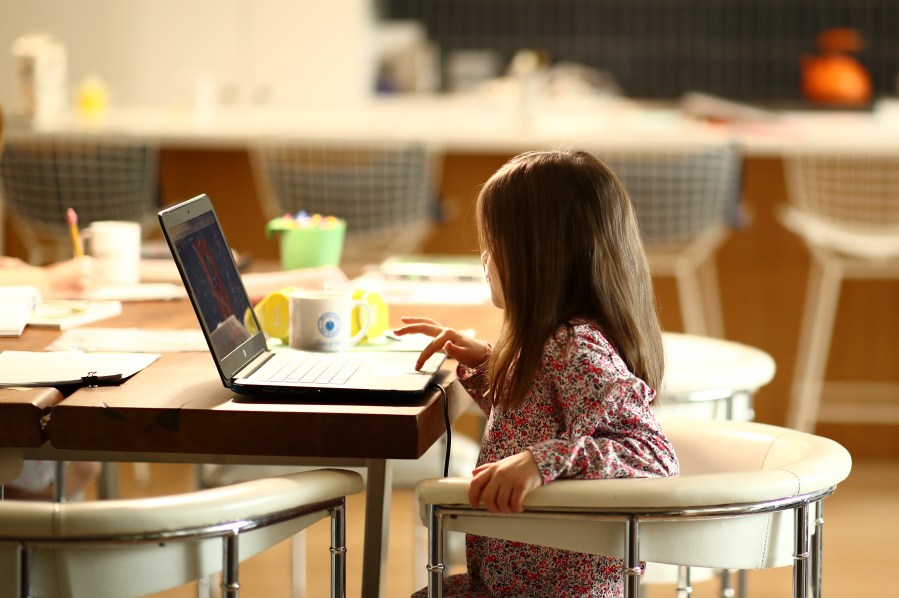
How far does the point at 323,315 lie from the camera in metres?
1.45

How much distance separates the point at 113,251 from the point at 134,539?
1025mm

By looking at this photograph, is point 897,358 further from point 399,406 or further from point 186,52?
point 186,52

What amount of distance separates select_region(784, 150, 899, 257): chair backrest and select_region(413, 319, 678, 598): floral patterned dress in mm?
2247

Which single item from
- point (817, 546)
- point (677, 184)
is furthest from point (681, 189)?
point (817, 546)

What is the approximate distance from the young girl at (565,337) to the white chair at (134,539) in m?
0.28

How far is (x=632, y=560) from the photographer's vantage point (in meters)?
1.10

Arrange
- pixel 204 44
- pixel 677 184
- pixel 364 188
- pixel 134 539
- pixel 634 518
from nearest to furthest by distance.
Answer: pixel 134 539, pixel 634 518, pixel 677 184, pixel 364 188, pixel 204 44

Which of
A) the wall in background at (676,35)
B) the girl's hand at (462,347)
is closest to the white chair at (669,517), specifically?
the girl's hand at (462,347)

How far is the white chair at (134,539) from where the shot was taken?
3.21 feet

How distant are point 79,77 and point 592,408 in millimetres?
4969

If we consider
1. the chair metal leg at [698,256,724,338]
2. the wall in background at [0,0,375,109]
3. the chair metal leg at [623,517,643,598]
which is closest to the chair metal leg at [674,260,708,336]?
the chair metal leg at [698,256,724,338]

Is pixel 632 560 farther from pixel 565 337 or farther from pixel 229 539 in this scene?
pixel 229 539

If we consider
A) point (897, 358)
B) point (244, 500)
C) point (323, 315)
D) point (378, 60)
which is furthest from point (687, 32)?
point (244, 500)

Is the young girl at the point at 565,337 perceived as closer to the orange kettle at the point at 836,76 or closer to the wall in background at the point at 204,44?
the wall in background at the point at 204,44
